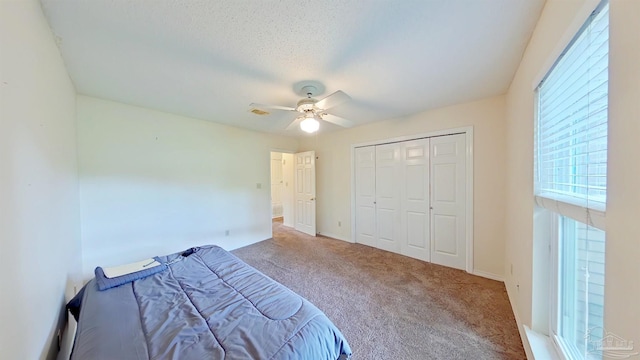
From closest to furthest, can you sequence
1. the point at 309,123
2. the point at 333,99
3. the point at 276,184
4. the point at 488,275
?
1. the point at 333,99
2. the point at 309,123
3. the point at 488,275
4. the point at 276,184

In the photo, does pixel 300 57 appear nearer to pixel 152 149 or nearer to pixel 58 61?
pixel 58 61

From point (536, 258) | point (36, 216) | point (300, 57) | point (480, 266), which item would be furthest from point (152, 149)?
point (480, 266)

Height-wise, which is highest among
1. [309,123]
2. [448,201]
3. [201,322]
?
[309,123]

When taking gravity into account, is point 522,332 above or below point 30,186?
below

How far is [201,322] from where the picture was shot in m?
1.21

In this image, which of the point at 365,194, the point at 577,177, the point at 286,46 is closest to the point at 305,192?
the point at 365,194

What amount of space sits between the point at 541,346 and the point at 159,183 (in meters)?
4.33

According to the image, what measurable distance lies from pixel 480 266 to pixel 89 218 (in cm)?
500

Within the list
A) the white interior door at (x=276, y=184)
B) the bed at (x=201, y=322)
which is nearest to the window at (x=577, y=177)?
the bed at (x=201, y=322)

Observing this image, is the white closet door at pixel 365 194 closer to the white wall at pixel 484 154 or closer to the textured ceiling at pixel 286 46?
the white wall at pixel 484 154

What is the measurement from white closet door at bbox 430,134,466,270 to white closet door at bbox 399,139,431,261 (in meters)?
0.10

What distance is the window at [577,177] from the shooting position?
2.76 ft

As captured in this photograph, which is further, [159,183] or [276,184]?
[276,184]

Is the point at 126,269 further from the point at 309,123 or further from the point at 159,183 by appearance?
the point at 309,123
